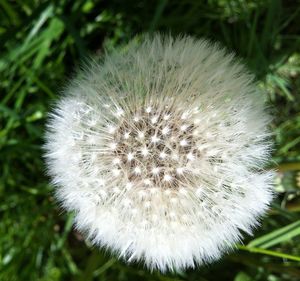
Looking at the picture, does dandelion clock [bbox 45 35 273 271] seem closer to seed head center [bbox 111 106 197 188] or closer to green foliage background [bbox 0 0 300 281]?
seed head center [bbox 111 106 197 188]

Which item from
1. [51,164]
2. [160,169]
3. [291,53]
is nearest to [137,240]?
[160,169]

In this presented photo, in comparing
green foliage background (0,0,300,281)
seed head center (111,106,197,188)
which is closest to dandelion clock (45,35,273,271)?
seed head center (111,106,197,188)

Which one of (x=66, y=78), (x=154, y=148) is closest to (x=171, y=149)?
(x=154, y=148)

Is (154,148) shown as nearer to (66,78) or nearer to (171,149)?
(171,149)

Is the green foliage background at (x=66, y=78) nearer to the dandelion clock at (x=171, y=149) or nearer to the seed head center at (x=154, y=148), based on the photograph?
the dandelion clock at (x=171, y=149)

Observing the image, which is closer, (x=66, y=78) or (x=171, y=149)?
(x=171, y=149)

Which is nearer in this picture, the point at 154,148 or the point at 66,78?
the point at 154,148
